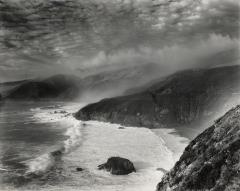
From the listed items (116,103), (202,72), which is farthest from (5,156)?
(202,72)

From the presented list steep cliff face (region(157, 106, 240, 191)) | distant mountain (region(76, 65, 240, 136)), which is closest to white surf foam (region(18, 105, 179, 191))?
steep cliff face (region(157, 106, 240, 191))

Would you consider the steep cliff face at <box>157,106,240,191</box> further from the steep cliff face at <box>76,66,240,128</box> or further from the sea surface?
the steep cliff face at <box>76,66,240,128</box>

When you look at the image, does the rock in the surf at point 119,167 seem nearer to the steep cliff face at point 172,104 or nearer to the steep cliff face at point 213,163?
the steep cliff face at point 213,163

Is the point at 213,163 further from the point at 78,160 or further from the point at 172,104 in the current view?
the point at 172,104

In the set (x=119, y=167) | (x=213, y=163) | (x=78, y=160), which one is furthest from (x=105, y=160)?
(x=213, y=163)

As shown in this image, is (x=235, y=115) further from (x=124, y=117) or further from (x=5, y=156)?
(x=124, y=117)

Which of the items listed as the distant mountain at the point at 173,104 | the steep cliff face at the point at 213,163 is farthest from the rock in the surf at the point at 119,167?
the distant mountain at the point at 173,104
